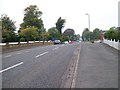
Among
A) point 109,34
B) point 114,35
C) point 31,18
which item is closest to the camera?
point 114,35

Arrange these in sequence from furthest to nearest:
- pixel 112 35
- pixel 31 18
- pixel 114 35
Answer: pixel 31 18, pixel 112 35, pixel 114 35

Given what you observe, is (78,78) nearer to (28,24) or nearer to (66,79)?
(66,79)

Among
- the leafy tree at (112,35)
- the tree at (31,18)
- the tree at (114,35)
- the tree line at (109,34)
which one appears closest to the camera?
the tree at (114,35)

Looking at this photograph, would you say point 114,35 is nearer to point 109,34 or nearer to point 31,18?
point 109,34

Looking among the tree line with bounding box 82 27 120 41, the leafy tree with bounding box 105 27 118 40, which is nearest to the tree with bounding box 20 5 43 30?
the tree line with bounding box 82 27 120 41

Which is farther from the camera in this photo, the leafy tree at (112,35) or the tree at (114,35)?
the leafy tree at (112,35)

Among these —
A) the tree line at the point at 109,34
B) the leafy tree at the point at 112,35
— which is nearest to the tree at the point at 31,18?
the tree line at the point at 109,34

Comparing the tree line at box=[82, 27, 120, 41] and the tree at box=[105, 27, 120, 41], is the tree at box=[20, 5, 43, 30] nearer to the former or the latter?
the tree line at box=[82, 27, 120, 41]

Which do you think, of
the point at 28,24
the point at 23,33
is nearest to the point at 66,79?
the point at 23,33

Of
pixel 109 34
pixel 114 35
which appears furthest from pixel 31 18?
pixel 114 35

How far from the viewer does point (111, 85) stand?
32.3 feet

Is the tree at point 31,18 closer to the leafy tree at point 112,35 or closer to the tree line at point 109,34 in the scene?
the tree line at point 109,34

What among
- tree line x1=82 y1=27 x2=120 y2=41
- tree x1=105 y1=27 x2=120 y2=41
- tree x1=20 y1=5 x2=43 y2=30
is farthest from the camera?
tree x1=20 y1=5 x2=43 y2=30

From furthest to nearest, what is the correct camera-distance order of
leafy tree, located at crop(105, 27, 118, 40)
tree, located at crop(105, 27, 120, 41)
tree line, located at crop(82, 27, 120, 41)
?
leafy tree, located at crop(105, 27, 118, 40)
tree line, located at crop(82, 27, 120, 41)
tree, located at crop(105, 27, 120, 41)
